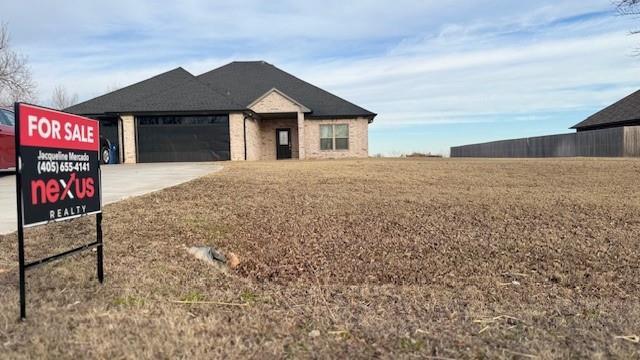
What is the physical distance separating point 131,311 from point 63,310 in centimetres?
51

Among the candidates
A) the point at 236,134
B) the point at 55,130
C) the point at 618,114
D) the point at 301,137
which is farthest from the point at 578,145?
the point at 55,130

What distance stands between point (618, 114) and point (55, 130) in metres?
38.2

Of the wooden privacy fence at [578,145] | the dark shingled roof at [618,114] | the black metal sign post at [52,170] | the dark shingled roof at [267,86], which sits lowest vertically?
the black metal sign post at [52,170]

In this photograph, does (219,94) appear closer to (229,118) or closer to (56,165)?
(229,118)

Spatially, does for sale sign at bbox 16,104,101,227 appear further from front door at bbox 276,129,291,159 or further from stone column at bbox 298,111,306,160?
front door at bbox 276,129,291,159

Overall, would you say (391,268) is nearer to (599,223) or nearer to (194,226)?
(194,226)

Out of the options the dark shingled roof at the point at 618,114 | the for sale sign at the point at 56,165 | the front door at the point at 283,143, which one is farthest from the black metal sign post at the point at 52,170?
the dark shingled roof at the point at 618,114

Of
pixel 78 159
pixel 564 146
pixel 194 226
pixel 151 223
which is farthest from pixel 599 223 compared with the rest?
pixel 564 146

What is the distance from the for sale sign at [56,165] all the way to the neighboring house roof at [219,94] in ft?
65.3

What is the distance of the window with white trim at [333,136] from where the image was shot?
2934 centimetres

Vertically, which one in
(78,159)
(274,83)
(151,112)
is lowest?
(78,159)

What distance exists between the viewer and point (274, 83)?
1247 inches

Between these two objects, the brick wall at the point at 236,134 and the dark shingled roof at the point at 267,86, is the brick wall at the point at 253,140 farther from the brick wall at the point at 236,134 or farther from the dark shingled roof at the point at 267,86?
the dark shingled roof at the point at 267,86

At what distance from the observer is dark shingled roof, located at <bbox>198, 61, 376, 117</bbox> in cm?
2925
